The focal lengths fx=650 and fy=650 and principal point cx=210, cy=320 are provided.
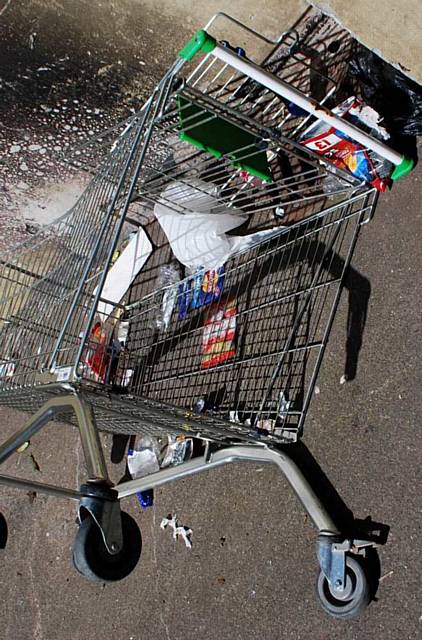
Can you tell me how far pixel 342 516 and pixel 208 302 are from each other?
3.97 feet

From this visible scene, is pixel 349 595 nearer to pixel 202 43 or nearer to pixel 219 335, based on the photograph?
pixel 219 335

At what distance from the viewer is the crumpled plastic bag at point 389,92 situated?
7.55 ft

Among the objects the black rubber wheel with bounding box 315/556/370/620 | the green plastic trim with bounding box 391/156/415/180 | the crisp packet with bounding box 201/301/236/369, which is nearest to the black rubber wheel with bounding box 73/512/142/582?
the black rubber wheel with bounding box 315/556/370/620

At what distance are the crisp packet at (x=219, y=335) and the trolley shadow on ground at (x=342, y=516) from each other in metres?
0.54

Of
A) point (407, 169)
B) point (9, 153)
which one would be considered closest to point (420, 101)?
point (407, 169)

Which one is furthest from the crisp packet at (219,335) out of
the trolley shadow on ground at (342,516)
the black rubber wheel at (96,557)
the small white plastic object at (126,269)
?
the black rubber wheel at (96,557)

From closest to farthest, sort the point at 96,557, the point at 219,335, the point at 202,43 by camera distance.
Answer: the point at 96,557
the point at 202,43
the point at 219,335

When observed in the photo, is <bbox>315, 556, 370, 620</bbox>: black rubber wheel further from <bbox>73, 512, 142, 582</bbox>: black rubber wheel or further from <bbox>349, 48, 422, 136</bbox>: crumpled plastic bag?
<bbox>349, 48, 422, 136</bbox>: crumpled plastic bag

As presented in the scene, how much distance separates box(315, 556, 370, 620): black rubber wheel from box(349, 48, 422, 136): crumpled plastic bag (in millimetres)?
1507

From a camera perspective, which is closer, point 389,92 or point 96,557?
point 96,557

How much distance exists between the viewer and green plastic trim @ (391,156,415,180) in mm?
2323

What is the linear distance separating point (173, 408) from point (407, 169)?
120cm

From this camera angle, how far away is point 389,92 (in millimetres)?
2348

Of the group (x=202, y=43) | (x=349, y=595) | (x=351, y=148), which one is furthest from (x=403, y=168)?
(x=349, y=595)
